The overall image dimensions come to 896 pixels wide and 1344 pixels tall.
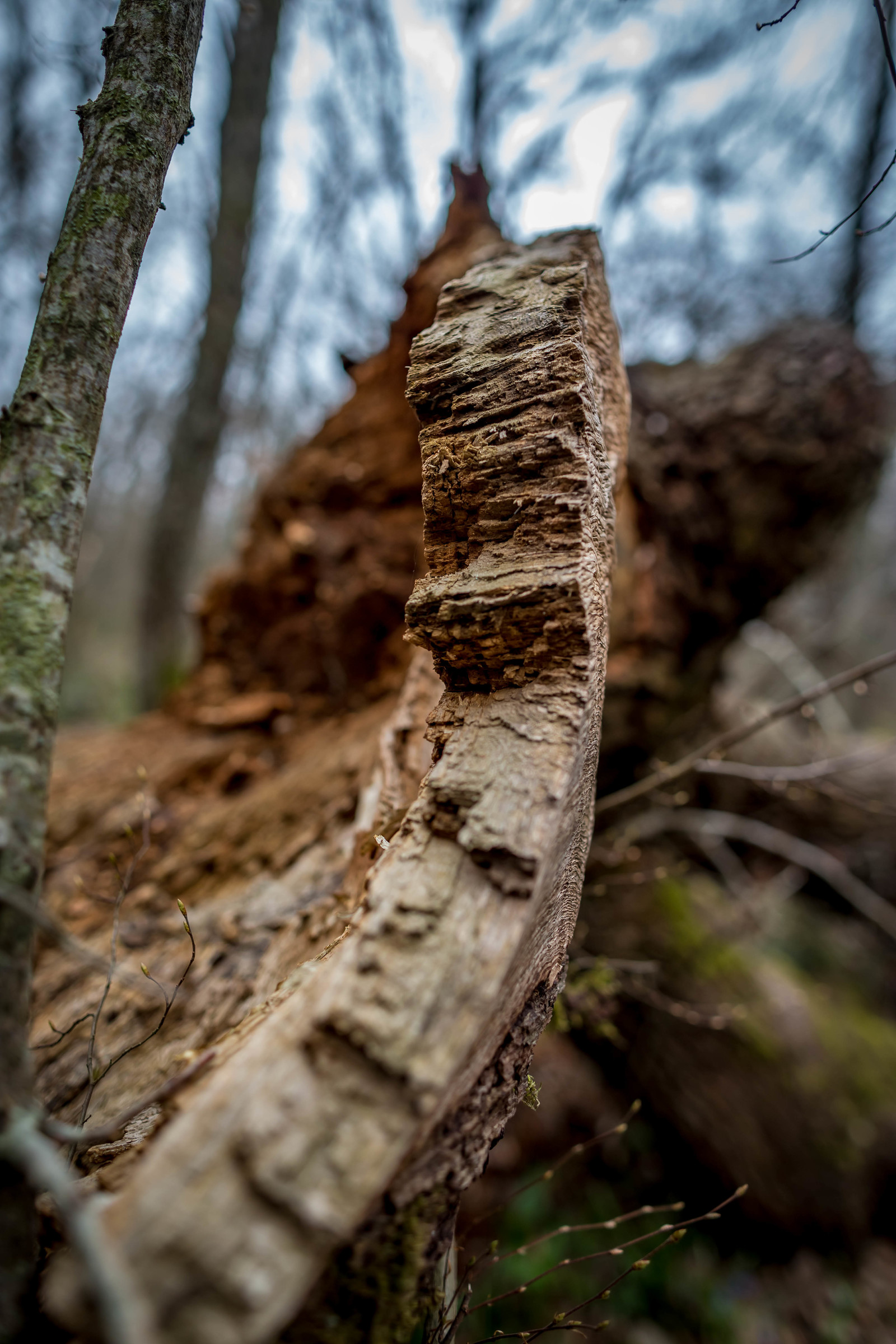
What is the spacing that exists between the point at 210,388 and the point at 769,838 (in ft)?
19.6

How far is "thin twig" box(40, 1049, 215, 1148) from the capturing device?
82 centimetres

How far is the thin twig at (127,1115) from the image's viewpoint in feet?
2.70

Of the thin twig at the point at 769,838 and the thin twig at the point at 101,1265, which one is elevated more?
the thin twig at the point at 101,1265

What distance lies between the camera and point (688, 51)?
13.3 feet

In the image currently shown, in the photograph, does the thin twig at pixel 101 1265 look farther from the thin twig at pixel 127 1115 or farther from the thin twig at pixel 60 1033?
the thin twig at pixel 60 1033

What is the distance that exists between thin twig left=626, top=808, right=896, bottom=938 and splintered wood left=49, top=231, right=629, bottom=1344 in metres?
3.11

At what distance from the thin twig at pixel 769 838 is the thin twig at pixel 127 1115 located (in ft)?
11.4

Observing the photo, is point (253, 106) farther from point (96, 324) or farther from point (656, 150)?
point (96, 324)

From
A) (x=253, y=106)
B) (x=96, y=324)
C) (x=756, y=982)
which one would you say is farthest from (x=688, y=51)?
(x=756, y=982)

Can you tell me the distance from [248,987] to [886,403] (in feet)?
14.5

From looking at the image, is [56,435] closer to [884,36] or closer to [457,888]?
[457,888]

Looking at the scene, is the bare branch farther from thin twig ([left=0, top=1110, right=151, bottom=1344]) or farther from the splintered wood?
thin twig ([left=0, top=1110, right=151, bottom=1344])

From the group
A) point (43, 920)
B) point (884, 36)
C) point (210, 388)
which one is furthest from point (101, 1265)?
point (210, 388)

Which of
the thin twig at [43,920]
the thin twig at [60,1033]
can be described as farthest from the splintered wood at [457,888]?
the thin twig at [60,1033]
